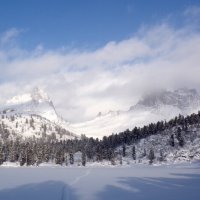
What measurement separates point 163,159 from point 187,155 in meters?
13.7

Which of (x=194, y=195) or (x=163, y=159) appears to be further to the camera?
(x=163, y=159)

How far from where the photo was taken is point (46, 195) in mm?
34719

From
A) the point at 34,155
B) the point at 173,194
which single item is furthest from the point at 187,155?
the point at 173,194

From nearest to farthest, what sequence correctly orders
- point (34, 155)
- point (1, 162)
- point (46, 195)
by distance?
point (46, 195)
point (1, 162)
point (34, 155)

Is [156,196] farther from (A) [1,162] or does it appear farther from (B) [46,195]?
(A) [1,162]

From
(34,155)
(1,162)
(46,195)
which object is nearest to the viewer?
(46,195)

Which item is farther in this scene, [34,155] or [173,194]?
[34,155]

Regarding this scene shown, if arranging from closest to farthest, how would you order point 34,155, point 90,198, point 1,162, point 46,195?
point 90,198 → point 46,195 → point 1,162 → point 34,155

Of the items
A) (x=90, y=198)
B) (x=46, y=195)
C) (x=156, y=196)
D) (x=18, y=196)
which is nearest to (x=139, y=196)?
(x=156, y=196)

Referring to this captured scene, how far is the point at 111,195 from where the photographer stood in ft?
115

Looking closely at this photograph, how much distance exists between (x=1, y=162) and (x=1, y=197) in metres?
154

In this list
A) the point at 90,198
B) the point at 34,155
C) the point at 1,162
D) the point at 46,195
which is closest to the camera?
the point at 90,198

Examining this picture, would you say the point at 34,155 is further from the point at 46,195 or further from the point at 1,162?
the point at 46,195

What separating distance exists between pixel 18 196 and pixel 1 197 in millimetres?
1793
